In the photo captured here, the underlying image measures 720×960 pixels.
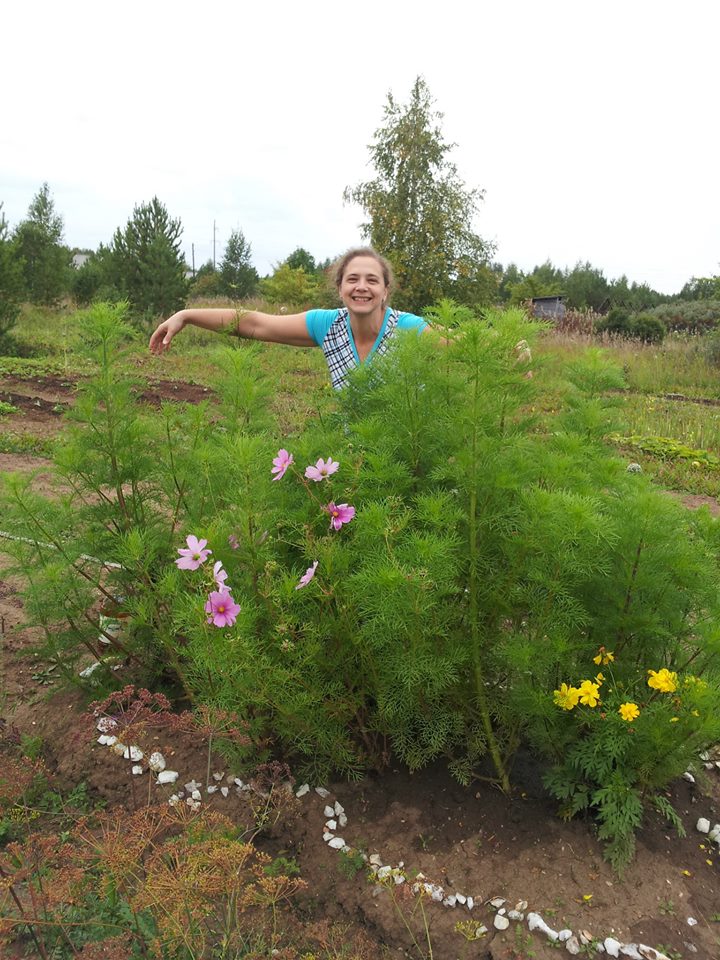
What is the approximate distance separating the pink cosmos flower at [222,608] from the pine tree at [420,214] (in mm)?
18489

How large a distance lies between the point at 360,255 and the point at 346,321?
1.07ft

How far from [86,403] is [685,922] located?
7.53 feet

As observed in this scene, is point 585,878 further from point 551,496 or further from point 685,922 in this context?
point 551,496

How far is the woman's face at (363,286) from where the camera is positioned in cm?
318

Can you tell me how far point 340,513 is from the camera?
180 centimetres

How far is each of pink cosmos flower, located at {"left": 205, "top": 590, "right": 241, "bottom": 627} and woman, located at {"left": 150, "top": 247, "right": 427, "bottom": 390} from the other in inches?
58.6

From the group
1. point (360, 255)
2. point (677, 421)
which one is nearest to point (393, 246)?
point (677, 421)

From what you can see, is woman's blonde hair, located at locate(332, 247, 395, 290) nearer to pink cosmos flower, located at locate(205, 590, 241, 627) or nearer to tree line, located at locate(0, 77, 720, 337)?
pink cosmos flower, located at locate(205, 590, 241, 627)

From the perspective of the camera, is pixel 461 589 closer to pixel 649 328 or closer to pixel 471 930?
pixel 471 930

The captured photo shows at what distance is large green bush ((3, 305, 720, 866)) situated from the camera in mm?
1720

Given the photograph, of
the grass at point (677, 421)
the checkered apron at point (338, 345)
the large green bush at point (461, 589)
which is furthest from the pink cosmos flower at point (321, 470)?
the grass at point (677, 421)

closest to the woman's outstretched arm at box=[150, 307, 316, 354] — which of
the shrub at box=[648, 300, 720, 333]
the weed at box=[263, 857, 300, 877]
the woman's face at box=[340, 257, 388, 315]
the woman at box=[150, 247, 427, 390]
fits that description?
the woman at box=[150, 247, 427, 390]

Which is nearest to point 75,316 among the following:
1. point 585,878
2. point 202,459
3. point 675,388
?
point 202,459

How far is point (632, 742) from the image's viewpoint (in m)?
1.80
